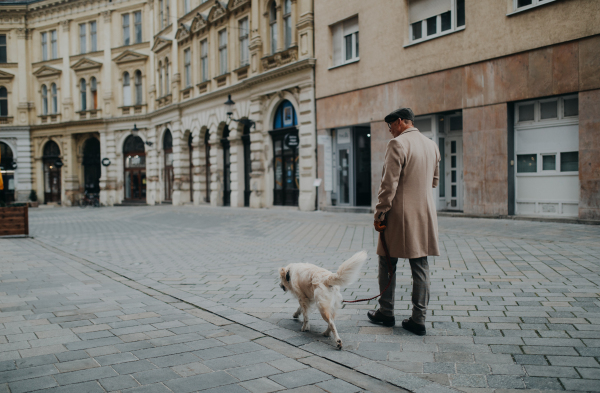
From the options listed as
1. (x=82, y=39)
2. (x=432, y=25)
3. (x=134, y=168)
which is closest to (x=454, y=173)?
(x=432, y=25)

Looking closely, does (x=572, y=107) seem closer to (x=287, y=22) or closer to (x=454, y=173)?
(x=454, y=173)

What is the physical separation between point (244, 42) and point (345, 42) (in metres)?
6.95

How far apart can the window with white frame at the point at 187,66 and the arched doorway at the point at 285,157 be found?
885 cm

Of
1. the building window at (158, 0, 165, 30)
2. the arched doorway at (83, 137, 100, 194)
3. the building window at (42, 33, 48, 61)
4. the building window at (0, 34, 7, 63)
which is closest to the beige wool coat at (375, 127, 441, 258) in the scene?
the building window at (158, 0, 165, 30)

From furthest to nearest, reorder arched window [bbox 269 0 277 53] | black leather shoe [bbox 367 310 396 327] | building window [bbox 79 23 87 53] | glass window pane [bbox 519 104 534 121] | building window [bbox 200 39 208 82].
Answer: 1. building window [bbox 79 23 87 53]
2. building window [bbox 200 39 208 82]
3. arched window [bbox 269 0 277 53]
4. glass window pane [bbox 519 104 534 121]
5. black leather shoe [bbox 367 310 396 327]

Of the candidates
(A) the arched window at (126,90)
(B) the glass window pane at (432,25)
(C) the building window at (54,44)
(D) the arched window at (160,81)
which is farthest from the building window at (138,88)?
(B) the glass window pane at (432,25)

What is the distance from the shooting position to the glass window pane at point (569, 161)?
1243 cm

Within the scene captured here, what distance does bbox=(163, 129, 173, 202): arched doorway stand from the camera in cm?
3162

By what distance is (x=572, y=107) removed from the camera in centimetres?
1240

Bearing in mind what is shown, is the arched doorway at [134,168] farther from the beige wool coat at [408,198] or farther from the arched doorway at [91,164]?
the beige wool coat at [408,198]

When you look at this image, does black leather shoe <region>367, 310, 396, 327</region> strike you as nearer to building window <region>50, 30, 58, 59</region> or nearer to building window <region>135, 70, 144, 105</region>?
building window <region>135, 70, 144, 105</region>

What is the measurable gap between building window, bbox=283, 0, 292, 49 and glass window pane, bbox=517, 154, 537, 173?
37.4ft

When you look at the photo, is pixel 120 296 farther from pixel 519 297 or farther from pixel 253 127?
pixel 253 127

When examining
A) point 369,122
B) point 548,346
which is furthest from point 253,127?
point 548,346
